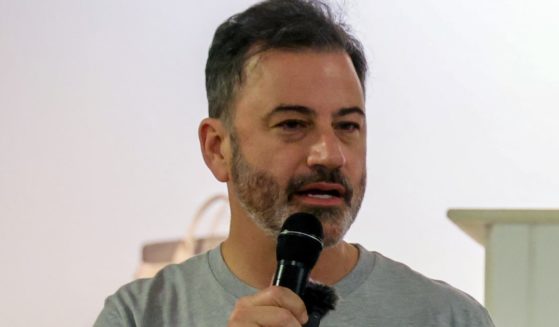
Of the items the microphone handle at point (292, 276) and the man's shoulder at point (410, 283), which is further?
the man's shoulder at point (410, 283)

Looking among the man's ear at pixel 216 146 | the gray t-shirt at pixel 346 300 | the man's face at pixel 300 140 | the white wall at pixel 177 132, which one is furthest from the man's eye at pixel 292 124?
the white wall at pixel 177 132

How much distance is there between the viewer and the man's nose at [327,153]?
152 cm

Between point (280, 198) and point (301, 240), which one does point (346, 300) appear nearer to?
point (280, 198)

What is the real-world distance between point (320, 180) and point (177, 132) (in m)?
1.37

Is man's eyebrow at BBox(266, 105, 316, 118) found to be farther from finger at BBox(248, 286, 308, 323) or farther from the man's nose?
finger at BBox(248, 286, 308, 323)

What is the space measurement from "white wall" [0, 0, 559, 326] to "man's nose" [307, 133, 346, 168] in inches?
44.4

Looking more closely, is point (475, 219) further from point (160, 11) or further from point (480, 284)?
point (160, 11)

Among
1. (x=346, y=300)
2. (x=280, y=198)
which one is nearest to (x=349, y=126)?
(x=280, y=198)

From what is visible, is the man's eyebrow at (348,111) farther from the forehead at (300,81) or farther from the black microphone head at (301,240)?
the black microphone head at (301,240)

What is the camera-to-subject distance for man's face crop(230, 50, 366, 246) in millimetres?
1531

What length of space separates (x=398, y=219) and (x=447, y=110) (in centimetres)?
29

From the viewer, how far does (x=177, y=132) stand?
112 inches

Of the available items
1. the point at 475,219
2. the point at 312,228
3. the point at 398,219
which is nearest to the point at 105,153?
the point at 398,219

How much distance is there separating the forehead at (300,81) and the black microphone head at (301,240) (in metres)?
0.21
